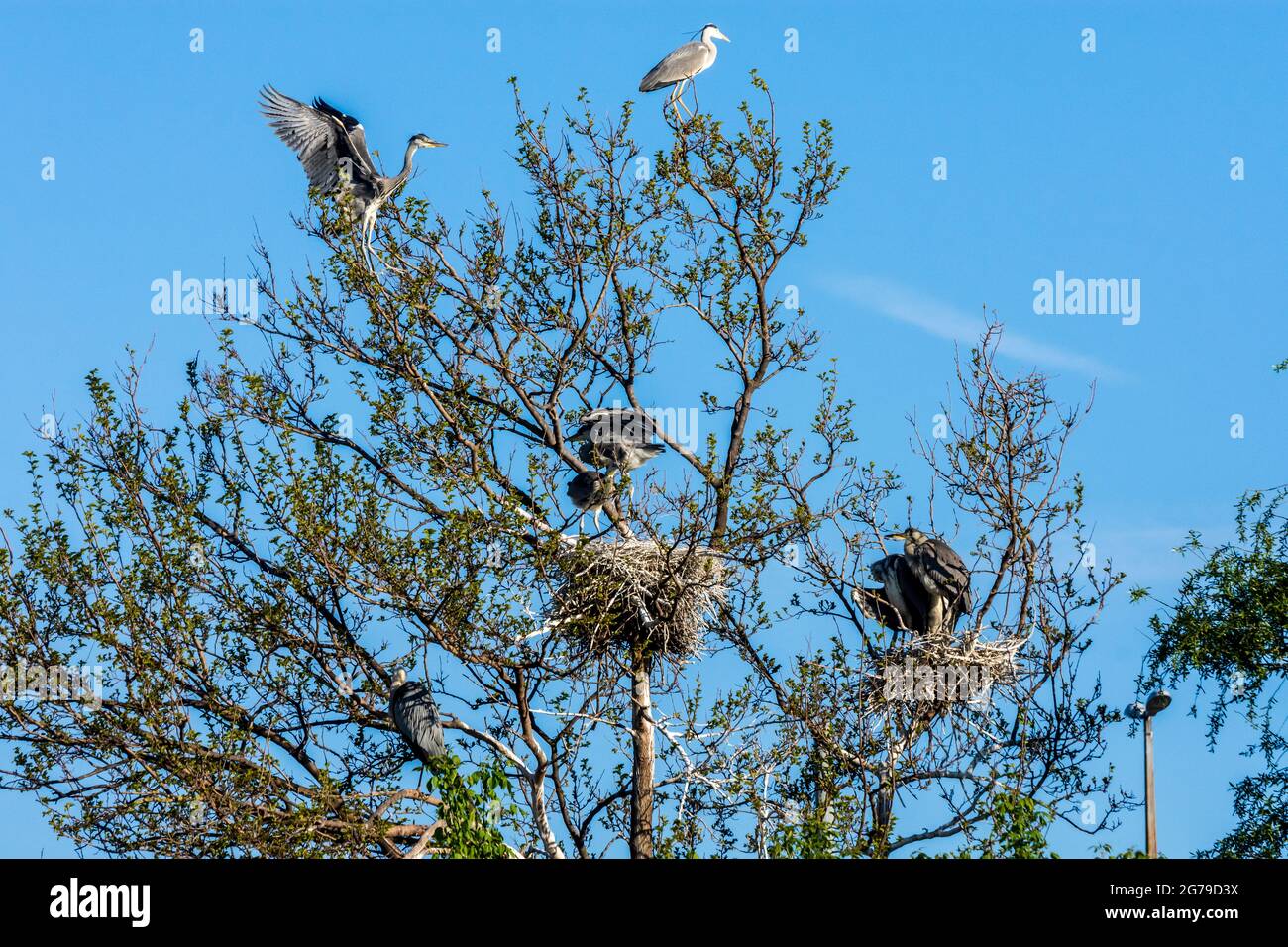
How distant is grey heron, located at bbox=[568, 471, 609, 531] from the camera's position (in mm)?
15844

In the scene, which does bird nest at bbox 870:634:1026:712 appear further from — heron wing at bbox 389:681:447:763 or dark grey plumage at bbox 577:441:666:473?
heron wing at bbox 389:681:447:763

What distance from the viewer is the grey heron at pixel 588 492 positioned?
1584cm

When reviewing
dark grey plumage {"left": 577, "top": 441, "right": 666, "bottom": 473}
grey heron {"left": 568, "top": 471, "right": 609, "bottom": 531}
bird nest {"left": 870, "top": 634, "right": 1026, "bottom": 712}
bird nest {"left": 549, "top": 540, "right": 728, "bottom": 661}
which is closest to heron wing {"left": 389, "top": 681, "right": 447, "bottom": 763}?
bird nest {"left": 549, "top": 540, "right": 728, "bottom": 661}

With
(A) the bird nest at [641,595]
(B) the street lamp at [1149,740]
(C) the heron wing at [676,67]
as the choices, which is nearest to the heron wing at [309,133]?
(C) the heron wing at [676,67]

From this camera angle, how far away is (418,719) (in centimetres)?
1477

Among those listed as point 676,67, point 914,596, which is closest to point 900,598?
point 914,596

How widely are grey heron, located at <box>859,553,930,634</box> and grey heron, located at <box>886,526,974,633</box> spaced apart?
0.06 meters

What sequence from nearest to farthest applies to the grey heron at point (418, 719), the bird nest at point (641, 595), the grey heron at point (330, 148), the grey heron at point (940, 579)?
the grey heron at point (418, 719) < the bird nest at point (641, 595) < the grey heron at point (940, 579) < the grey heron at point (330, 148)

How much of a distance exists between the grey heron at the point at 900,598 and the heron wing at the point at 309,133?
7220 mm

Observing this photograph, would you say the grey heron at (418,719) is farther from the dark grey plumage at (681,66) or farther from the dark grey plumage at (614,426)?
the dark grey plumage at (681,66)
